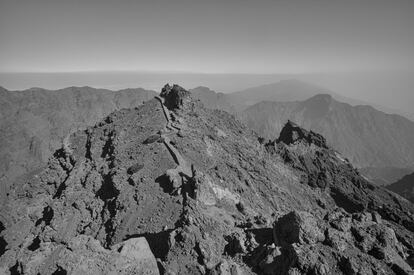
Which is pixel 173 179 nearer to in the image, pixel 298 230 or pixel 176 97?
pixel 298 230

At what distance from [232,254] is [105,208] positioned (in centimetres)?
1836

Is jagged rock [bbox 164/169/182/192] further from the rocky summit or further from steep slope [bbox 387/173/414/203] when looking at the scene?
steep slope [bbox 387/173/414/203]

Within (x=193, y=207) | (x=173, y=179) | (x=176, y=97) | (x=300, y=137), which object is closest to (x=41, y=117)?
(x=176, y=97)

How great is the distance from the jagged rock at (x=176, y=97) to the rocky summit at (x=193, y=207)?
0.28m

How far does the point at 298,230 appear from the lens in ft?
78.6

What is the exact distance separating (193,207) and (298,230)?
10640mm

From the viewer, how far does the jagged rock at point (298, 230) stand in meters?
23.8

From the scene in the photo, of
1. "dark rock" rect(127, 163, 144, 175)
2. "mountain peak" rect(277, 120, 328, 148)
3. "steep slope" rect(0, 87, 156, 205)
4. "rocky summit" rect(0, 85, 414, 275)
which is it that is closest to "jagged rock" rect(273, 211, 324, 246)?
"rocky summit" rect(0, 85, 414, 275)

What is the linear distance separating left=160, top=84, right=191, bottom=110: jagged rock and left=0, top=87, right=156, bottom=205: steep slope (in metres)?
69.7

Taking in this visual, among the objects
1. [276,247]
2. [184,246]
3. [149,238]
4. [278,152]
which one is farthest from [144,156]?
[278,152]

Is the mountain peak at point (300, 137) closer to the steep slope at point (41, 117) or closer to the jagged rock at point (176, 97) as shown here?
the jagged rock at point (176, 97)

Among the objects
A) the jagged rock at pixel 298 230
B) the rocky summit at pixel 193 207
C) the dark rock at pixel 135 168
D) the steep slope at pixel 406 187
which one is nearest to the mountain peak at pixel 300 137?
the rocky summit at pixel 193 207

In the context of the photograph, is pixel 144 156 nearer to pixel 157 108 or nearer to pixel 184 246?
pixel 157 108

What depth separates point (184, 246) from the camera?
1042 inches
